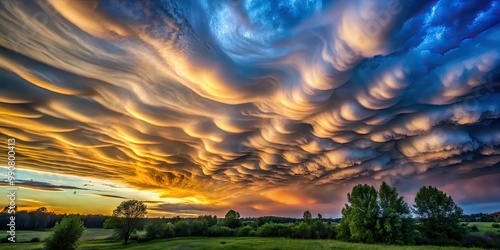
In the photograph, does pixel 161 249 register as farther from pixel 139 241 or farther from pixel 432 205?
pixel 432 205

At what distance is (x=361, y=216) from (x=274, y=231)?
134ft

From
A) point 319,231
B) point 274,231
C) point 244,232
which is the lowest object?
point 244,232

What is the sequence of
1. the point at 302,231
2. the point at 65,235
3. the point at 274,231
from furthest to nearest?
the point at 274,231
the point at 302,231
the point at 65,235

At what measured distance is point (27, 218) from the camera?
81375 mm

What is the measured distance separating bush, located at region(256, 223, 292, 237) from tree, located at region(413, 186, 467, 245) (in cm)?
5085

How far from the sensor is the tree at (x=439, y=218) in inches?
3177

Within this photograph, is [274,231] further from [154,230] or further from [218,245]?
[154,230]

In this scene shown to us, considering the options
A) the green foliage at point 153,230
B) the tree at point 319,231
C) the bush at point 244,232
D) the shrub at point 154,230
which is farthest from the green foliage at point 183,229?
the tree at point 319,231

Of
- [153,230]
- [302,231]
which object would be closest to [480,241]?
[302,231]

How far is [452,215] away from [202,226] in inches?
3896

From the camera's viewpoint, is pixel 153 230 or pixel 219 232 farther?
pixel 219 232

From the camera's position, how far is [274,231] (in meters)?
113

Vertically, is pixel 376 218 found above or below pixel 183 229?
above

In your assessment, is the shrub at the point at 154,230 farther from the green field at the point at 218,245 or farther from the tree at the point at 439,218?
the tree at the point at 439,218
